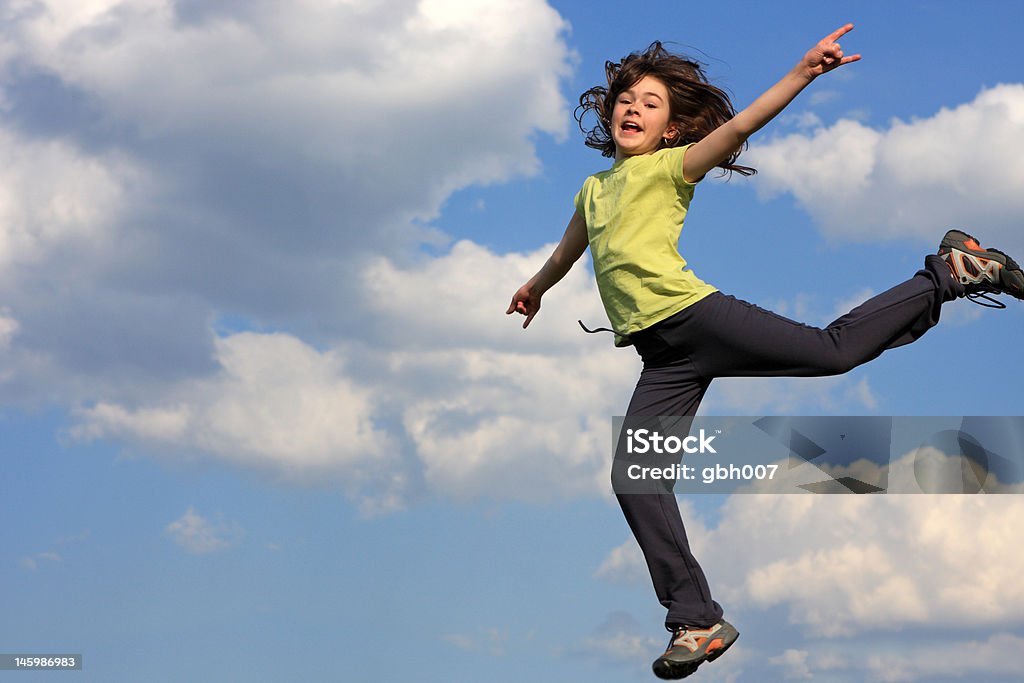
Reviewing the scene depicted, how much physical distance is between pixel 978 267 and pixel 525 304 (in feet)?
9.51

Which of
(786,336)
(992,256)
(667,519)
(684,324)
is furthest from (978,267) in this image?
(667,519)

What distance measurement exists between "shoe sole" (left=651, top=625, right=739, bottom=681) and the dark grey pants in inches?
6.1

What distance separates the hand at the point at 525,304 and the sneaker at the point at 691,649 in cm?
254

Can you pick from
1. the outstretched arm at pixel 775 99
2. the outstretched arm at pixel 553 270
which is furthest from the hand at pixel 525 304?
the outstretched arm at pixel 775 99

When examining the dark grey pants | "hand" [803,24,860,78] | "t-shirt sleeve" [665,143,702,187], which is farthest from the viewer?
"t-shirt sleeve" [665,143,702,187]

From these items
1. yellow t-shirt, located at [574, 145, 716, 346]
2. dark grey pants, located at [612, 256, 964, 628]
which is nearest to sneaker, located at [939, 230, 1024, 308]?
dark grey pants, located at [612, 256, 964, 628]

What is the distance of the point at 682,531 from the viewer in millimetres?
6422

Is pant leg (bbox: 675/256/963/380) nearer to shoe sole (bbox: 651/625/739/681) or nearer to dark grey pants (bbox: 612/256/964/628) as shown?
dark grey pants (bbox: 612/256/964/628)

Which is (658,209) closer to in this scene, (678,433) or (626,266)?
(626,266)

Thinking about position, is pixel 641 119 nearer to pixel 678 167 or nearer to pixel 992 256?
pixel 678 167

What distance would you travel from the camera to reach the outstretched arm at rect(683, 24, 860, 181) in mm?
5871

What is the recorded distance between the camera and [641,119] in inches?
273

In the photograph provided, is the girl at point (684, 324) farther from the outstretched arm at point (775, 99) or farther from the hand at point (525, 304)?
the hand at point (525, 304)

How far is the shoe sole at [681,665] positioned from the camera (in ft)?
20.1
